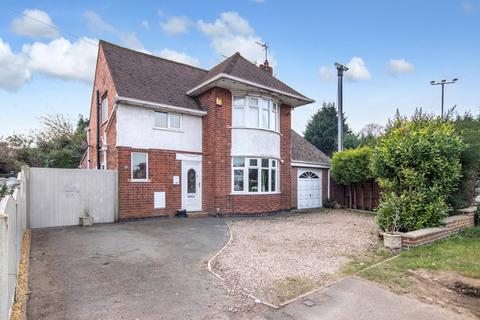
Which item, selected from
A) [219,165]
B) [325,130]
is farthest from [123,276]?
[325,130]

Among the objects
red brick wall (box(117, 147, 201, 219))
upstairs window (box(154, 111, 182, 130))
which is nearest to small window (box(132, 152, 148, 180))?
red brick wall (box(117, 147, 201, 219))

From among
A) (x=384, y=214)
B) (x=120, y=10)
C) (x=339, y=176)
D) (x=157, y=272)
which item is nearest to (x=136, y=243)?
(x=157, y=272)

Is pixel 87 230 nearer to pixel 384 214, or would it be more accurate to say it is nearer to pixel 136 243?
pixel 136 243

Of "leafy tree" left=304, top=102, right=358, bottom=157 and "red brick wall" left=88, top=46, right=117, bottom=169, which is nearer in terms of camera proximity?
"red brick wall" left=88, top=46, right=117, bottom=169

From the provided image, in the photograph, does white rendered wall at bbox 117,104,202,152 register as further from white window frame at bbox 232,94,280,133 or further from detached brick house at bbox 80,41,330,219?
white window frame at bbox 232,94,280,133

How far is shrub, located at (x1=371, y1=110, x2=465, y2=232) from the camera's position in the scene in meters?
8.04

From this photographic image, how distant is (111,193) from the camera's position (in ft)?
37.1

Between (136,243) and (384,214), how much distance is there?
6.87 metres

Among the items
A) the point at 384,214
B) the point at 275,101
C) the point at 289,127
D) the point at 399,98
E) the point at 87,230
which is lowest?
the point at 87,230

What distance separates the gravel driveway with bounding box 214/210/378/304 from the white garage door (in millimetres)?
5971

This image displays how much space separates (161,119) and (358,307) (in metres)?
10.7

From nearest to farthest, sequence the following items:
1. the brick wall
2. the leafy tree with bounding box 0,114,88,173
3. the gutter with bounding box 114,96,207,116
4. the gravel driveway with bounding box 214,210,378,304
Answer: the gravel driveway with bounding box 214,210,378,304 → the brick wall → the gutter with bounding box 114,96,207,116 → the leafy tree with bounding box 0,114,88,173

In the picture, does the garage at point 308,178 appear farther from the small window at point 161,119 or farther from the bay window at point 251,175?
the small window at point 161,119

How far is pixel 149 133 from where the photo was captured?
40.2 ft
